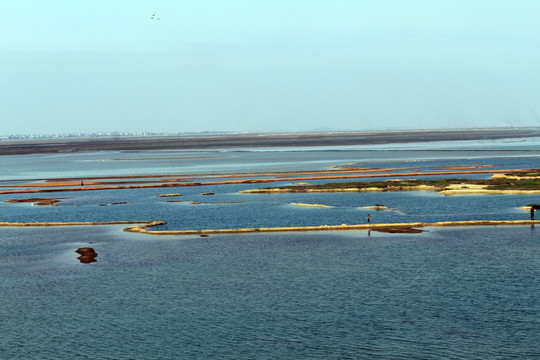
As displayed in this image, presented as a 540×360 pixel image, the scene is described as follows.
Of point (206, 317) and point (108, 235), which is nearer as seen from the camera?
point (206, 317)

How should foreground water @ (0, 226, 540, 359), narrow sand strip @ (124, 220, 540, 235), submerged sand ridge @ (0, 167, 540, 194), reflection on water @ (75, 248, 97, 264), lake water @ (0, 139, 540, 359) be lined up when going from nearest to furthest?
foreground water @ (0, 226, 540, 359)
lake water @ (0, 139, 540, 359)
reflection on water @ (75, 248, 97, 264)
narrow sand strip @ (124, 220, 540, 235)
submerged sand ridge @ (0, 167, 540, 194)

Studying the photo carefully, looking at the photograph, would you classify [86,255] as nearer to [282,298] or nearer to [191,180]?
[282,298]

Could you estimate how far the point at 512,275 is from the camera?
48.1 meters

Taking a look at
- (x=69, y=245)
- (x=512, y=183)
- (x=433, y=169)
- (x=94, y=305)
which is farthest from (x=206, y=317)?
(x=433, y=169)

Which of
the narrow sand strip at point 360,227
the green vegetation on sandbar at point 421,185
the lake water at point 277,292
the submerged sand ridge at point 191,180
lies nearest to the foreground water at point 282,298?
the lake water at point 277,292

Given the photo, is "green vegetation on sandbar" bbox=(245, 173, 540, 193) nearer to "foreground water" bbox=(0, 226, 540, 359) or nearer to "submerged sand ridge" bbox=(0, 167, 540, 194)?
"submerged sand ridge" bbox=(0, 167, 540, 194)

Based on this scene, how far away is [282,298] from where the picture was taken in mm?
44500

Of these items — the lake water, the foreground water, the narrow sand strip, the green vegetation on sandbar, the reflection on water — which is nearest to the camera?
the foreground water

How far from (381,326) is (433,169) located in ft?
350

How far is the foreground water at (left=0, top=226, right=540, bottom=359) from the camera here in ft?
116

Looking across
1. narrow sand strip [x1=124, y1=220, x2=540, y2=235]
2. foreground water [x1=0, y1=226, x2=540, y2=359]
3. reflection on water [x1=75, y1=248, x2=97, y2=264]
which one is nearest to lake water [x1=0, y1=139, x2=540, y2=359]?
foreground water [x1=0, y1=226, x2=540, y2=359]

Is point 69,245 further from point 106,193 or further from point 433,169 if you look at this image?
point 433,169

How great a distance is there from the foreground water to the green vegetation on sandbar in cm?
3682

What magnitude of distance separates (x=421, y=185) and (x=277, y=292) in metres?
66.4
